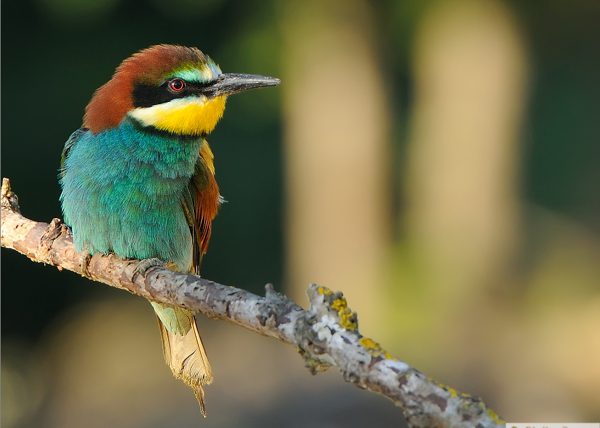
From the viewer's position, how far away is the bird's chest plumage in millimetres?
3314

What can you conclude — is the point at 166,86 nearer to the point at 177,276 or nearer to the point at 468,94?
the point at 177,276

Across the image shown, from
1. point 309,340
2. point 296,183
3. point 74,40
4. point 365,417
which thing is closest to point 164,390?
point 365,417

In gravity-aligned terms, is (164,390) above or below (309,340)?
below

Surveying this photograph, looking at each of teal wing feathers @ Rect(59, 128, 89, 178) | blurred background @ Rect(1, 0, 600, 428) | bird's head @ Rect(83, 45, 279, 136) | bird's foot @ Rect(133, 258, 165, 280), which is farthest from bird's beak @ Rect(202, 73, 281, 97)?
blurred background @ Rect(1, 0, 600, 428)

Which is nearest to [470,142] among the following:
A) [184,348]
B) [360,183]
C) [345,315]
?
[360,183]

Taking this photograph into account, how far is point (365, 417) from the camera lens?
19.6 feet

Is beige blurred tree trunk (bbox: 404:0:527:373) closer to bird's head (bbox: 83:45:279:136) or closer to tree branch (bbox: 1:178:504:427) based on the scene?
bird's head (bbox: 83:45:279:136)

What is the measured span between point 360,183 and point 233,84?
4963mm

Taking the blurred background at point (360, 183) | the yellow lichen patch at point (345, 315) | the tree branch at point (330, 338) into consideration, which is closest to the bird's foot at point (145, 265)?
the tree branch at point (330, 338)

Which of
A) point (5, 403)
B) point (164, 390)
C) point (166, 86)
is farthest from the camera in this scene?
point (164, 390)

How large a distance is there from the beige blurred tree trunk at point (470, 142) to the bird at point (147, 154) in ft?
17.2

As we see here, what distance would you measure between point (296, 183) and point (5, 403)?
2972 millimetres

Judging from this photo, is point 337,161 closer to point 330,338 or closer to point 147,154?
point 147,154

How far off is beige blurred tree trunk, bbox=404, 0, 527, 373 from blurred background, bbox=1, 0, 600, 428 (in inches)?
0.7
